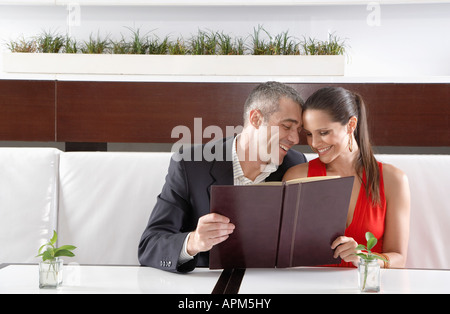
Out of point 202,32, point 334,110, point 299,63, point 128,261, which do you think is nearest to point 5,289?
point 128,261

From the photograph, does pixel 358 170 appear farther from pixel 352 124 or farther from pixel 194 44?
pixel 194 44

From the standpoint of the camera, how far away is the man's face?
5.90ft

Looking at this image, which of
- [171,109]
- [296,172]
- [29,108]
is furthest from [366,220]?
[29,108]

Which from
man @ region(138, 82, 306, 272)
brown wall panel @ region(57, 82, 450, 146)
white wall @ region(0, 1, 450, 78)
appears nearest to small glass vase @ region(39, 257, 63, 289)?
man @ region(138, 82, 306, 272)

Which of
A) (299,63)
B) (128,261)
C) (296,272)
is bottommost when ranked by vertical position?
(128,261)

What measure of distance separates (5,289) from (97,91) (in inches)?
80.1

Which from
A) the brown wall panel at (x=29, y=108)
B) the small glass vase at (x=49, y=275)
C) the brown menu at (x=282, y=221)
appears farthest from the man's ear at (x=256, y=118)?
the brown wall panel at (x=29, y=108)

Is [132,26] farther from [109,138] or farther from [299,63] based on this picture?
[299,63]

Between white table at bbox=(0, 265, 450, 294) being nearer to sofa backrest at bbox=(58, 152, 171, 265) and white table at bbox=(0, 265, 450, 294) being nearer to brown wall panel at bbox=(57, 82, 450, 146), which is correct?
sofa backrest at bbox=(58, 152, 171, 265)

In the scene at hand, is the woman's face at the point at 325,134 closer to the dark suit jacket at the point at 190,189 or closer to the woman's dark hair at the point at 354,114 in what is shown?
the woman's dark hair at the point at 354,114

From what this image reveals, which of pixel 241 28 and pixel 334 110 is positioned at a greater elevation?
pixel 241 28

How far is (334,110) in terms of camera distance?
5.85 ft

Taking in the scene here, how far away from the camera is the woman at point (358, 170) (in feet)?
5.83
